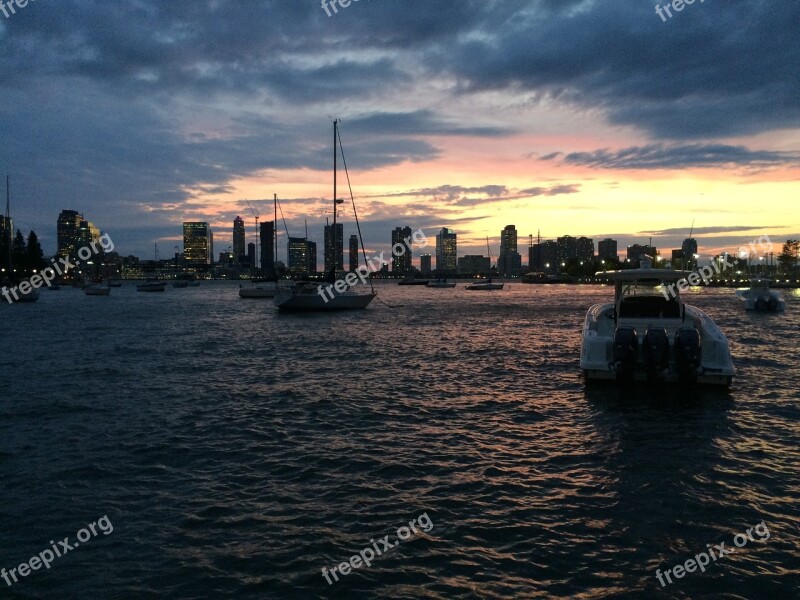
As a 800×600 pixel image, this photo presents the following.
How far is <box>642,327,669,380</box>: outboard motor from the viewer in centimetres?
1727

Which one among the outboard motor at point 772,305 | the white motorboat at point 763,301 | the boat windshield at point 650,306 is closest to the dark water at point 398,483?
the boat windshield at point 650,306

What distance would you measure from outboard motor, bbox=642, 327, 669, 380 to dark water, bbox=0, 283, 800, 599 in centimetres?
88

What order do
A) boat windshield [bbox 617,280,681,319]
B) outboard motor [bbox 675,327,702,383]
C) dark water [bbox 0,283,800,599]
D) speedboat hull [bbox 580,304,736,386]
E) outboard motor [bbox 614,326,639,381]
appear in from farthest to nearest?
boat windshield [bbox 617,280,681,319] → outboard motor [bbox 614,326,639,381] → speedboat hull [bbox 580,304,736,386] → outboard motor [bbox 675,327,702,383] → dark water [bbox 0,283,800,599]

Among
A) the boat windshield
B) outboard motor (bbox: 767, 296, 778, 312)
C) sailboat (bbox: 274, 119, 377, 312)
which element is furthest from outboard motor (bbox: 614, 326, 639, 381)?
outboard motor (bbox: 767, 296, 778, 312)

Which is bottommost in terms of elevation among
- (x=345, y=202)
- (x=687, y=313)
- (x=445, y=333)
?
(x=445, y=333)

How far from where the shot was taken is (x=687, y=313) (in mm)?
19328

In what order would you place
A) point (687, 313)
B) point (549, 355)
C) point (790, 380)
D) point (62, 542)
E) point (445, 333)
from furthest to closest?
point (445, 333)
point (549, 355)
point (790, 380)
point (687, 313)
point (62, 542)

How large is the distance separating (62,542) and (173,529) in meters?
1.52

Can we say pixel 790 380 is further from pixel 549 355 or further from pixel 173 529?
pixel 173 529

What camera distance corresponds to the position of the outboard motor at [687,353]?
16938 millimetres

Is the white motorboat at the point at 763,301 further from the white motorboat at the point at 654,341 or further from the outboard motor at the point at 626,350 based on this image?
the outboard motor at the point at 626,350

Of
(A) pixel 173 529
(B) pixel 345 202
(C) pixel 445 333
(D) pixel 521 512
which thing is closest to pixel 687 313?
(D) pixel 521 512

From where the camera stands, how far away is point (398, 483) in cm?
1055

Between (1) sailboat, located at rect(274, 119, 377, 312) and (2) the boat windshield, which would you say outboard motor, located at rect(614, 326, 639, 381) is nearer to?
(2) the boat windshield
